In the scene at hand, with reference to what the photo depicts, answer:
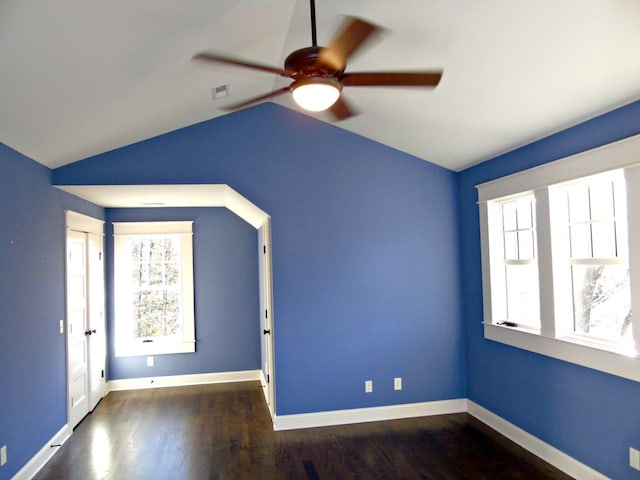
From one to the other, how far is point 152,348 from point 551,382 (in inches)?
186

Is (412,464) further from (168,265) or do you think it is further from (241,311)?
(168,265)

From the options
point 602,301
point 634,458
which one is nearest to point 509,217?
point 602,301

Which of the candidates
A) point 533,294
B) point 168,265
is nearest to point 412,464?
point 533,294

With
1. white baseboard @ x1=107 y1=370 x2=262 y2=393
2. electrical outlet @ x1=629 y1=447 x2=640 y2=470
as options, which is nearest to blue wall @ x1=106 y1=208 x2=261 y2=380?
white baseboard @ x1=107 y1=370 x2=262 y2=393

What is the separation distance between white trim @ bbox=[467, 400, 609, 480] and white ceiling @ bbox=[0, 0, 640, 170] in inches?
95.9

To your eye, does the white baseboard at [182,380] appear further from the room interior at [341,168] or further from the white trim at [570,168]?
the white trim at [570,168]

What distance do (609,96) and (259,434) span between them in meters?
3.88

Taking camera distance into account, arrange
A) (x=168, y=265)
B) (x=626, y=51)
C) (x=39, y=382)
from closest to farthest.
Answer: (x=626, y=51) < (x=39, y=382) < (x=168, y=265)

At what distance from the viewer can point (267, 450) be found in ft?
12.2

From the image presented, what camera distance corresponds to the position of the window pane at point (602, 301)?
9.36 feet

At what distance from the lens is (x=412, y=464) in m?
3.39

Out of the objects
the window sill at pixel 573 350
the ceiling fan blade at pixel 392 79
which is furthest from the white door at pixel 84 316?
the window sill at pixel 573 350

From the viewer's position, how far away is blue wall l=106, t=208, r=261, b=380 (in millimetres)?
5859

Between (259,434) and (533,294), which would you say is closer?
(533,294)
